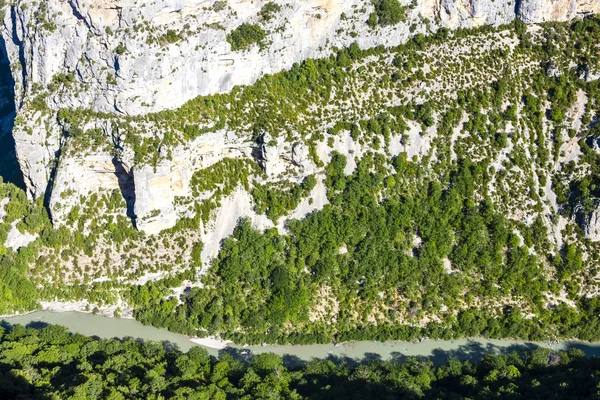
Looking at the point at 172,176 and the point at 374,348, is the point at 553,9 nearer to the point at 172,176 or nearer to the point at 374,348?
the point at 374,348

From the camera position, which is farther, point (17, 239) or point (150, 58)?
point (17, 239)

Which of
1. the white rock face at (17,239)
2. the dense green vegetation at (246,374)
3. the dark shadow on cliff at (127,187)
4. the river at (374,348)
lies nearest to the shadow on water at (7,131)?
the white rock face at (17,239)

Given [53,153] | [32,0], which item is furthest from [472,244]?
[32,0]

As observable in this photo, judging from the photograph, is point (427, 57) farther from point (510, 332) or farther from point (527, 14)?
point (510, 332)

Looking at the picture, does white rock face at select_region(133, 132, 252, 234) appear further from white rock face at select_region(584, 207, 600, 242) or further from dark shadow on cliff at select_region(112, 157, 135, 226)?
white rock face at select_region(584, 207, 600, 242)

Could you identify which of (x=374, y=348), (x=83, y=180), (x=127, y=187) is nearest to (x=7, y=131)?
(x=83, y=180)

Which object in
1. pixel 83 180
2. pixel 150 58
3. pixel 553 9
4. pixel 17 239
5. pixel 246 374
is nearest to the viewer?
pixel 246 374
